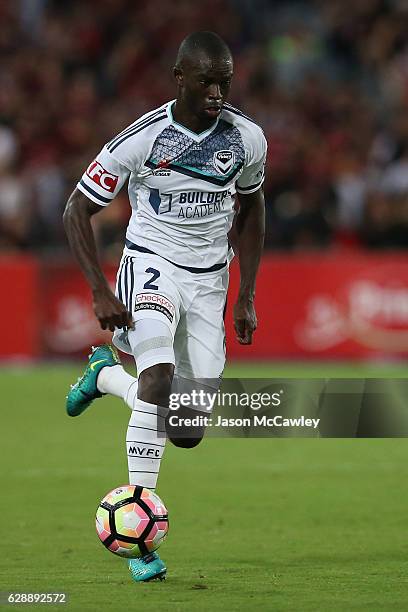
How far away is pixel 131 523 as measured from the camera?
577 cm

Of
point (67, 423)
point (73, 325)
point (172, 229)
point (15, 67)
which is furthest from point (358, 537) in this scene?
point (15, 67)

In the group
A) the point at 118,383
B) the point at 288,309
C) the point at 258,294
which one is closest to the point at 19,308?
the point at 258,294

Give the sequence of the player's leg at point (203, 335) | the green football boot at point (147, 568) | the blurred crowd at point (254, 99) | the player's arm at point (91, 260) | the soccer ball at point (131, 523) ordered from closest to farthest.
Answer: the soccer ball at point (131, 523), the green football boot at point (147, 568), the player's arm at point (91, 260), the player's leg at point (203, 335), the blurred crowd at point (254, 99)

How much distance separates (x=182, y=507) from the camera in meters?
8.03

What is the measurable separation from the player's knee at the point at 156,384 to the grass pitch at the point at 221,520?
774 millimetres

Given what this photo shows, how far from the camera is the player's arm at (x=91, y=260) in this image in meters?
6.01

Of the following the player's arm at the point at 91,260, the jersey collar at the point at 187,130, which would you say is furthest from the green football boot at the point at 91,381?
the jersey collar at the point at 187,130

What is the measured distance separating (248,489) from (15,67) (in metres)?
10.8

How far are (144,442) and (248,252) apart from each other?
1235 mm

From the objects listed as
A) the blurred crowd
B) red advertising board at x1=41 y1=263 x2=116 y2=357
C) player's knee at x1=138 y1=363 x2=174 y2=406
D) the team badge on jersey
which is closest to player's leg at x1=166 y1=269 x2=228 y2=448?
player's knee at x1=138 y1=363 x2=174 y2=406

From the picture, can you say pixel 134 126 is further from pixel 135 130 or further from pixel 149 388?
pixel 149 388

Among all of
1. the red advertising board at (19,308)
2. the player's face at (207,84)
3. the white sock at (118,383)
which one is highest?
the player's face at (207,84)

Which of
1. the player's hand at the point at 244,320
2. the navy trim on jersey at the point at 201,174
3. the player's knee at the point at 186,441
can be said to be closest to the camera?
the player's knee at the point at 186,441

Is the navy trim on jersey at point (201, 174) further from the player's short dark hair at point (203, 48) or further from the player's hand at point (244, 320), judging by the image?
the player's hand at point (244, 320)
